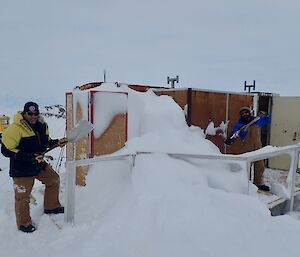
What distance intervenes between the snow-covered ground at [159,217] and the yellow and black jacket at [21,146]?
31.7 inches

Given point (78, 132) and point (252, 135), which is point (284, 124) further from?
point (78, 132)

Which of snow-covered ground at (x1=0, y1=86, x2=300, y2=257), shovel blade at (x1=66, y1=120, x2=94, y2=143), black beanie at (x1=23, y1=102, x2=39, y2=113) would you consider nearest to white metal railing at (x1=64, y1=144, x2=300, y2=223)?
snow-covered ground at (x1=0, y1=86, x2=300, y2=257)

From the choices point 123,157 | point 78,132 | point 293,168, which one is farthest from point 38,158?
point 293,168

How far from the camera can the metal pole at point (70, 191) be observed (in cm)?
427

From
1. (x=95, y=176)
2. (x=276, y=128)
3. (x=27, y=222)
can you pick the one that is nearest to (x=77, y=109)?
(x=95, y=176)

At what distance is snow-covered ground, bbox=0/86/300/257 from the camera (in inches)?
137

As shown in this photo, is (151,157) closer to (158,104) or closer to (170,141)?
(170,141)

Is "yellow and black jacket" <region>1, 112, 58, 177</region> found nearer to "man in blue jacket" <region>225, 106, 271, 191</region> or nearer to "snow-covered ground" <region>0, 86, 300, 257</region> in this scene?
"snow-covered ground" <region>0, 86, 300, 257</region>

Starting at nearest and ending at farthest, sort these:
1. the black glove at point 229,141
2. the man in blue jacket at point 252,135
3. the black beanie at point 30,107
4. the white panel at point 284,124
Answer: the black beanie at point 30,107 < the man in blue jacket at point 252,135 < the black glove at point 229,141 < the white panel at point 284,124

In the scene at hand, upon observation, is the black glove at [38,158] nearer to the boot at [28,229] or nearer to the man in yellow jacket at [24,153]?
the man in yellow jacket at [24,153]

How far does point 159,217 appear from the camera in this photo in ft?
12.7

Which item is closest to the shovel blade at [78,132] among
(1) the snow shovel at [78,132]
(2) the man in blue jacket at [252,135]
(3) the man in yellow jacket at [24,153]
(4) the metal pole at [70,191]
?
(1) the snow shovel at [78,132]

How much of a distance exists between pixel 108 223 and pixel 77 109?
114 inches

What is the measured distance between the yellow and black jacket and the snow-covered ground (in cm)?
81
